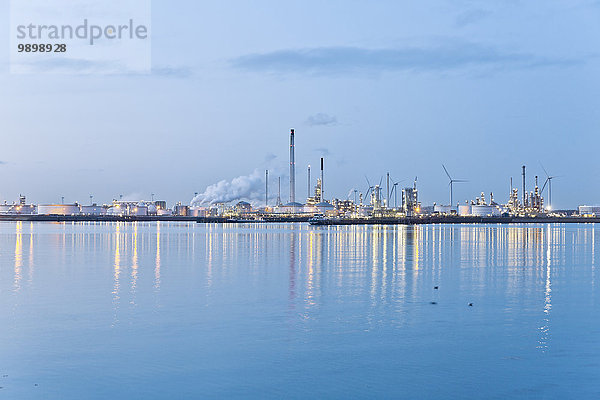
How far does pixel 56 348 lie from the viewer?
46.7 ft

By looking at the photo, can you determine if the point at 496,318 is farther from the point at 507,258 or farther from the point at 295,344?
the point at 507,258

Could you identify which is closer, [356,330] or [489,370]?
[489,370]

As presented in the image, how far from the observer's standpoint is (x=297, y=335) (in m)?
15.7

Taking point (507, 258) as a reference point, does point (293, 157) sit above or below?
above

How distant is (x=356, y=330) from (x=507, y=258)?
86.6 ft

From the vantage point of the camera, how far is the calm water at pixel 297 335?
459 inches

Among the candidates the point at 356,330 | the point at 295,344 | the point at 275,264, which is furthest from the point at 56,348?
the point at 275,264

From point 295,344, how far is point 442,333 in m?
3.62

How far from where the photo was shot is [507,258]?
133 feet

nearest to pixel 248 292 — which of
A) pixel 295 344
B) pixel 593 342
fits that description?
pixel 295 344

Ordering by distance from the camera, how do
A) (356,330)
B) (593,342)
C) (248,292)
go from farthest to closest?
(248,292) < (356,330) < (593,342)

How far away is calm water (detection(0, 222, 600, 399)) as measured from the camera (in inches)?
459

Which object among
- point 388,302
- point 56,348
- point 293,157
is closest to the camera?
point 56,348

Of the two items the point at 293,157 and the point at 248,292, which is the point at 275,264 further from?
the point at 293,157
